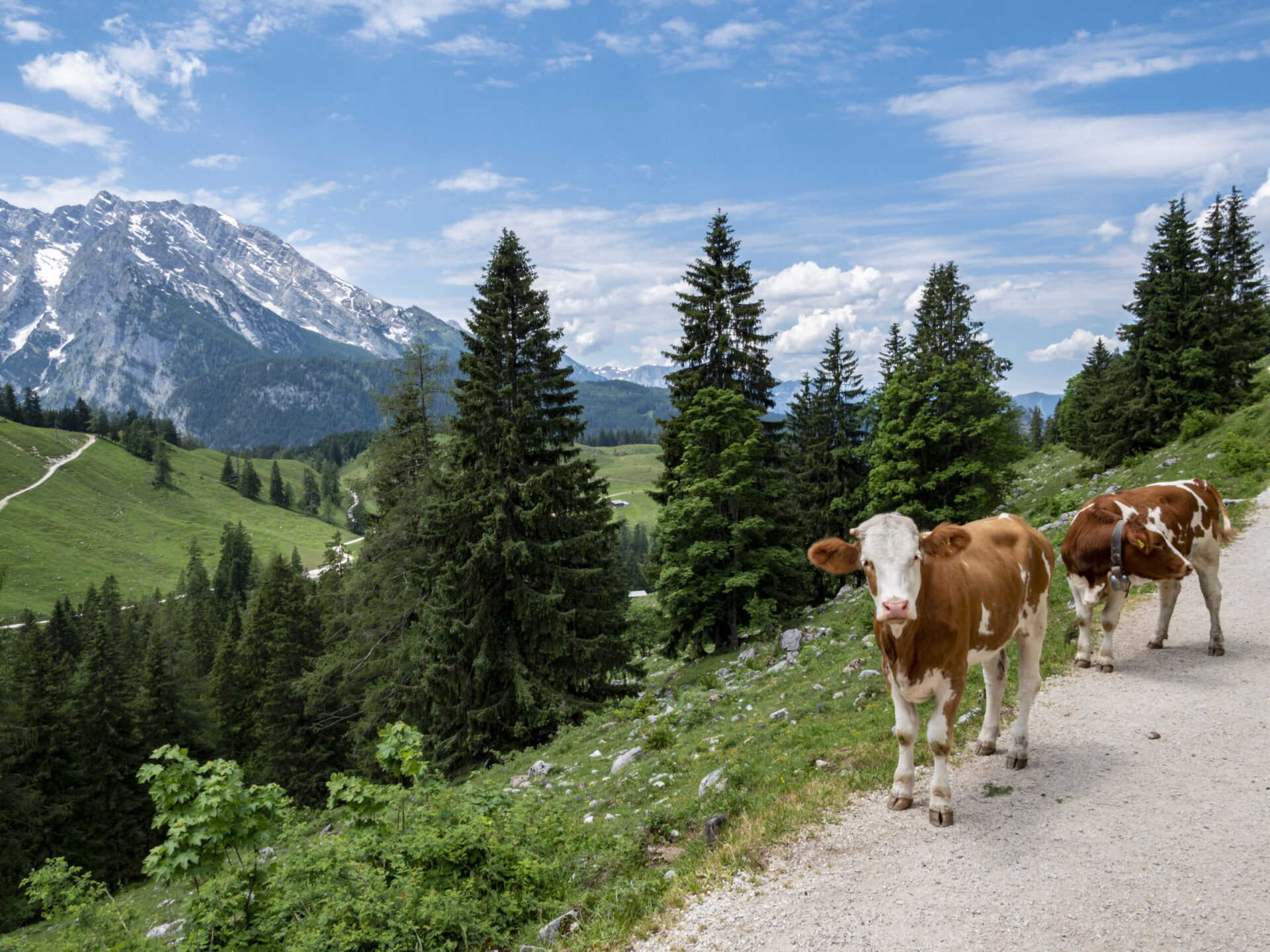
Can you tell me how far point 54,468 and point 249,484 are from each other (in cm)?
4389

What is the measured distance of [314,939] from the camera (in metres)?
5.80

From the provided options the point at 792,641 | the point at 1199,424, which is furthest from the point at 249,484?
the point at 1199,424

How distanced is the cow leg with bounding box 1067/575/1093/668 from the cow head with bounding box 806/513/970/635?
18.7ft

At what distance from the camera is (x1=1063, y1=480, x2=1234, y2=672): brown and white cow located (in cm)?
964

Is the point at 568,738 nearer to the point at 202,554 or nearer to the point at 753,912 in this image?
the point at 753,912

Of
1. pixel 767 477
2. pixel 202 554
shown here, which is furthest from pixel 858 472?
pixel 202 554

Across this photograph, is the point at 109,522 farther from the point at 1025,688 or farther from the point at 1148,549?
the point at 1148,549

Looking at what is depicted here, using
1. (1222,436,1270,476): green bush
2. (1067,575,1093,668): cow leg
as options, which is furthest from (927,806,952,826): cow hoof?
(1222,436,1270,476): green bush

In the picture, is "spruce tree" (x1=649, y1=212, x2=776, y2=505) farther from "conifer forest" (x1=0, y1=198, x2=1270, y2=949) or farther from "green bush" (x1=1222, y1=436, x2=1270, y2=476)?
"green bush" (x1=1222, y1=436, x2=1270, y2=476)

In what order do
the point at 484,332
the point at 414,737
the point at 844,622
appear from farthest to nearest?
the point at 844,622 → the point at 484,332 → the point at 414,737

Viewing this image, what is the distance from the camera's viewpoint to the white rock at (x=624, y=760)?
12.7 meters

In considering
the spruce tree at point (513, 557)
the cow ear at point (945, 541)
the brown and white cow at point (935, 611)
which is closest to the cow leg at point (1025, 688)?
the brown and white cow at point (935, 611)

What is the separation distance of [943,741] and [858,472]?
35.4m

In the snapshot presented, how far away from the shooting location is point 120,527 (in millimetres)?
144500
